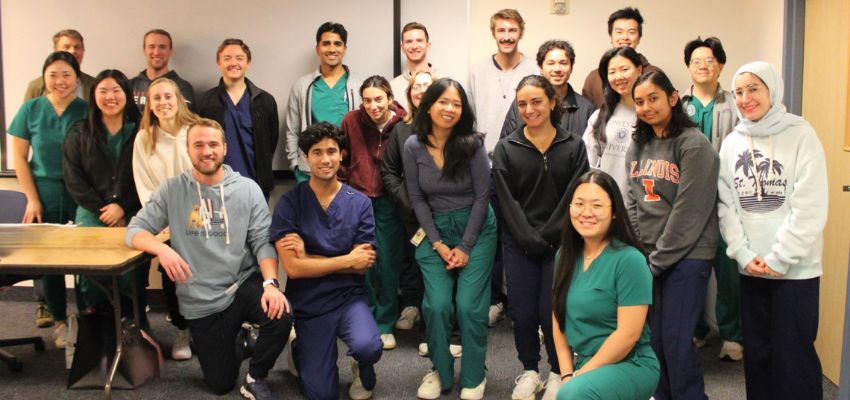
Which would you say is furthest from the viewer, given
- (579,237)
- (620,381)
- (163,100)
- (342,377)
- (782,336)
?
(163,100)

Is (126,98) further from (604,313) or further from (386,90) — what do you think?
(604,313)

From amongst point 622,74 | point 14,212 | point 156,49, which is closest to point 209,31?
point 156,49

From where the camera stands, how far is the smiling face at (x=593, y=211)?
7.47 feet

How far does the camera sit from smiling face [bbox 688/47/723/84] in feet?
11.2

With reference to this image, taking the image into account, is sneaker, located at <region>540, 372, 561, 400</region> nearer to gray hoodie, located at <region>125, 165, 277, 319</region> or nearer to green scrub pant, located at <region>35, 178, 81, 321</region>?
gray hoodie, located at <region>125, 165, 277, 319</region>

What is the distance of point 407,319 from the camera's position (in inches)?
156

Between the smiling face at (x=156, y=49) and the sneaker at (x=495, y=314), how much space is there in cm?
227

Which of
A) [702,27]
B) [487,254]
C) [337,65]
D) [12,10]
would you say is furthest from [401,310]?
[12,10]

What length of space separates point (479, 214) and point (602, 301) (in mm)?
940

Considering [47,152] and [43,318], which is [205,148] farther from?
[43,318]

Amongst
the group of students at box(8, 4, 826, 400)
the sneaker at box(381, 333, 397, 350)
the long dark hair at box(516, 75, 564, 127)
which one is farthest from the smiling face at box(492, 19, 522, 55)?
the sneaker at box(381, 333, 397, 350)

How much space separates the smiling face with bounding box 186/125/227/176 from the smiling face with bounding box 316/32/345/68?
1039mm

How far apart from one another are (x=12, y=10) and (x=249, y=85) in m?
1.58

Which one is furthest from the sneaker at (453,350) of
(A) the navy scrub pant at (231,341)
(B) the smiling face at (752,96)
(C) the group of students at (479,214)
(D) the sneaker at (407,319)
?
(B) the smiling face at (752,96)
